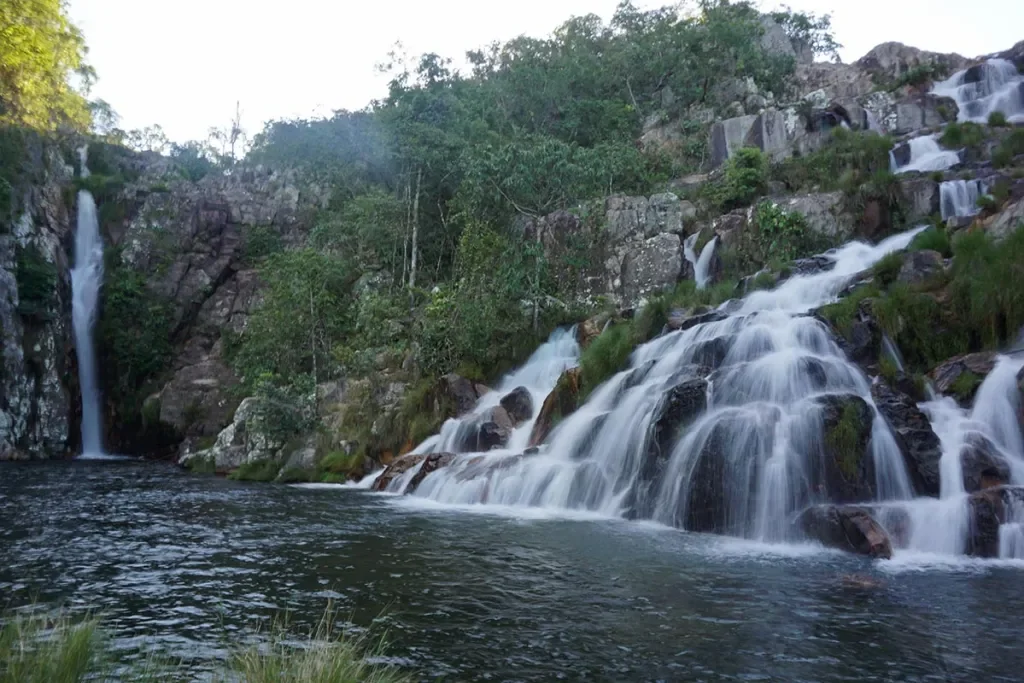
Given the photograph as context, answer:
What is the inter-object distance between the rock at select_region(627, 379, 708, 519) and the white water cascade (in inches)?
489

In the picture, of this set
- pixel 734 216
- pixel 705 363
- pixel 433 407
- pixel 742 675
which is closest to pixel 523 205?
pixel 734 216

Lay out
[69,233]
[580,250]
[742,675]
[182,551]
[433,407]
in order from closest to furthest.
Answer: [742,675]
[182,551]
[433,407]
[580,250]
[69,233]

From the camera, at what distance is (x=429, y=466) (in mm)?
19656

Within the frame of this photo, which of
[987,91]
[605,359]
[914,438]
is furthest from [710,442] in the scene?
[987,91]

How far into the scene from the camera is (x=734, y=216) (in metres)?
28.4

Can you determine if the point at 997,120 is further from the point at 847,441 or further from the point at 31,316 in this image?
the point at 31,316

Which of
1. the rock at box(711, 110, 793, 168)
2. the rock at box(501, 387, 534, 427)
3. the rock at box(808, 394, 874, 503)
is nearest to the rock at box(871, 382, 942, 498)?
the rock at box(808, 394, 874, 503)

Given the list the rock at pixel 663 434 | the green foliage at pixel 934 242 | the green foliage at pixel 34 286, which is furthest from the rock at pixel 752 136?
the green foliage at pixel 34 286

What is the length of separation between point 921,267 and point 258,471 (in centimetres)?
2003

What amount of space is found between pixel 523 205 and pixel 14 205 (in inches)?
860

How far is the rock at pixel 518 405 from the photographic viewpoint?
22453 mm

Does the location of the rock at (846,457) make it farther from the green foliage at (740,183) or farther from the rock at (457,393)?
the green foliage at (740,183)

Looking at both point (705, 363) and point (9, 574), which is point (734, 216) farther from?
point (9, 574)

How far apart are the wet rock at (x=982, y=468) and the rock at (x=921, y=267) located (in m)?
6.33
